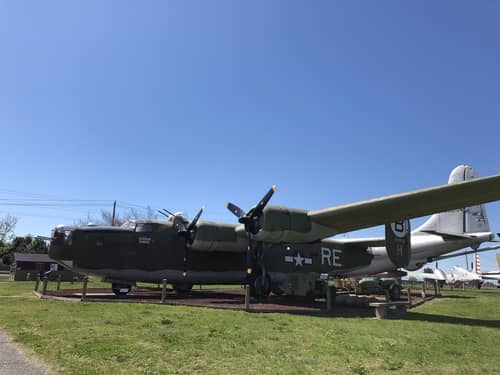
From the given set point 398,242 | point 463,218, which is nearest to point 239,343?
point 398,242

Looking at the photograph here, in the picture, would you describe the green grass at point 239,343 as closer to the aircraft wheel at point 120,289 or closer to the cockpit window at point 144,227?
the aircraft wheel at point 120,289

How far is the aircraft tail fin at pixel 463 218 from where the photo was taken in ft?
81.4

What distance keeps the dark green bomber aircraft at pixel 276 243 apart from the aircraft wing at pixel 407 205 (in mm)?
33

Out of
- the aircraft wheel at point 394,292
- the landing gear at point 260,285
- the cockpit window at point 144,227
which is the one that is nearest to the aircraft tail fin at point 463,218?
the aircraft wheel at point 394,292

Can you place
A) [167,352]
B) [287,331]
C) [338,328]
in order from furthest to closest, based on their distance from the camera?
[338,328], [287,331], [167,352]

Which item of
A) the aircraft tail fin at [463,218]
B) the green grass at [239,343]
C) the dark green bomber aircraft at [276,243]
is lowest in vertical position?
the green grass at [239,343]

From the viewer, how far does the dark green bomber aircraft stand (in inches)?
565

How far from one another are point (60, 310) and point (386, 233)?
45.3ft

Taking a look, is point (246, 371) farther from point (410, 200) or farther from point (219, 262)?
point (219, 262)

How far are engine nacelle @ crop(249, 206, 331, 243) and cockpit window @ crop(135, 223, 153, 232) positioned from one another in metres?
6.26

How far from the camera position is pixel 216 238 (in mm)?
19141

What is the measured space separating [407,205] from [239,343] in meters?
8.71

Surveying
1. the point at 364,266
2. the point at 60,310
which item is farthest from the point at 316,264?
the point at 60,310

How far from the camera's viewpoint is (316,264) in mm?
22531
